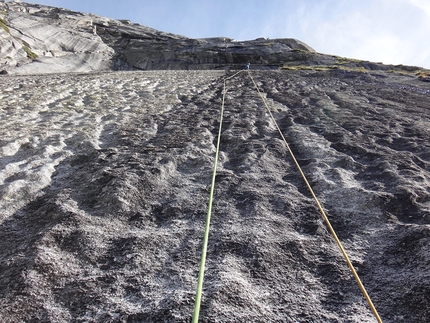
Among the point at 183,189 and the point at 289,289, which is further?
the point at 183,189

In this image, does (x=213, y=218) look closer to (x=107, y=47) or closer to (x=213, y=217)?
(x=213, y=217)

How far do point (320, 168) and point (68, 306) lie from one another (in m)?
3.38

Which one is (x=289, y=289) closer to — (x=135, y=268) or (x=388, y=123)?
(x=135, y=268)

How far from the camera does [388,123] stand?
7047mm

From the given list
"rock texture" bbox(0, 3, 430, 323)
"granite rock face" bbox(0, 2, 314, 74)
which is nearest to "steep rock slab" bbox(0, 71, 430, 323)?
"rock texture" bbox(0, 3, 430, 323)

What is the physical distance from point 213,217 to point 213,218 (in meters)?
0.02

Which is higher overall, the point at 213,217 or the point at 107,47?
the point at 107,47

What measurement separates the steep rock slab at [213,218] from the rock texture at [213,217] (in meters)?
0.01

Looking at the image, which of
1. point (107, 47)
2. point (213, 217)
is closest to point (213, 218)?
point (213, 217)

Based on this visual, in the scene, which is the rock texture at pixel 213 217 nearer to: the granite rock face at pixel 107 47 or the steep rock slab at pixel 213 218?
the steep rock slab at pixel 213 218

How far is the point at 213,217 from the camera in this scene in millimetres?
3475

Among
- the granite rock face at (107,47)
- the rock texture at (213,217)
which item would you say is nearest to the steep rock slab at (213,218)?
the rock texture at (213,217)

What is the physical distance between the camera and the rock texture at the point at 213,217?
7.85 feet

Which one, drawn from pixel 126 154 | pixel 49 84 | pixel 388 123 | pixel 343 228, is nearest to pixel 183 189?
pixel 126 154
